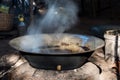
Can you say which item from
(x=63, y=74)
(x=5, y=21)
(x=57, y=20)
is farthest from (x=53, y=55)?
(x=57, y=20)

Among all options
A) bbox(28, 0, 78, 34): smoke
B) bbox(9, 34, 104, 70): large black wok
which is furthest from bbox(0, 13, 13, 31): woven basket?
bbox(9, 34, 104, 70): large black wok

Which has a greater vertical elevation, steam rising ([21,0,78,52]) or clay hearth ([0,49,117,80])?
steam rising ([21,0,78,52])

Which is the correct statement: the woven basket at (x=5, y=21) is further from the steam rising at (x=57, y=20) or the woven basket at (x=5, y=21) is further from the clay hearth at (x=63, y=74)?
the clay hearth at (x=63, y=74)

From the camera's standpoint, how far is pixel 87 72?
3061 millimetres

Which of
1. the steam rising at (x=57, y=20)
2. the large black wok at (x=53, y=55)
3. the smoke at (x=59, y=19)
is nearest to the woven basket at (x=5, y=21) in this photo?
the steam rising at (x=57, y=20)

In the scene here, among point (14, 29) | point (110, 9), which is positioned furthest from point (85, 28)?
point (110, 9)

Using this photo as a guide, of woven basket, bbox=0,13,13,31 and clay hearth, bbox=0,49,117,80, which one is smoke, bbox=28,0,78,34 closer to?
woven basket, bbox=0,13,13,31

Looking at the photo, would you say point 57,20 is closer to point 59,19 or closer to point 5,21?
point 59,19

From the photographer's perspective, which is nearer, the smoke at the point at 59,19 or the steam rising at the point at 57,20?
the steam rising at the point at 57,20

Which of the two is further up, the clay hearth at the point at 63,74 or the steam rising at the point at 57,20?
the steam rising at the point at 57,20

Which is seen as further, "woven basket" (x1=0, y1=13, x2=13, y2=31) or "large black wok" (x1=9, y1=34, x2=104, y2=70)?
"woven basket" (x1=0, y1=13, x2=13, y2=31)

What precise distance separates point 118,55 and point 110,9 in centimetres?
579

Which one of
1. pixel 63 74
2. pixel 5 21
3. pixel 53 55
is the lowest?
pixel 63 74

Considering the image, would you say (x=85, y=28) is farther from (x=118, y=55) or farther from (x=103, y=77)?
(x=103, y=77)
